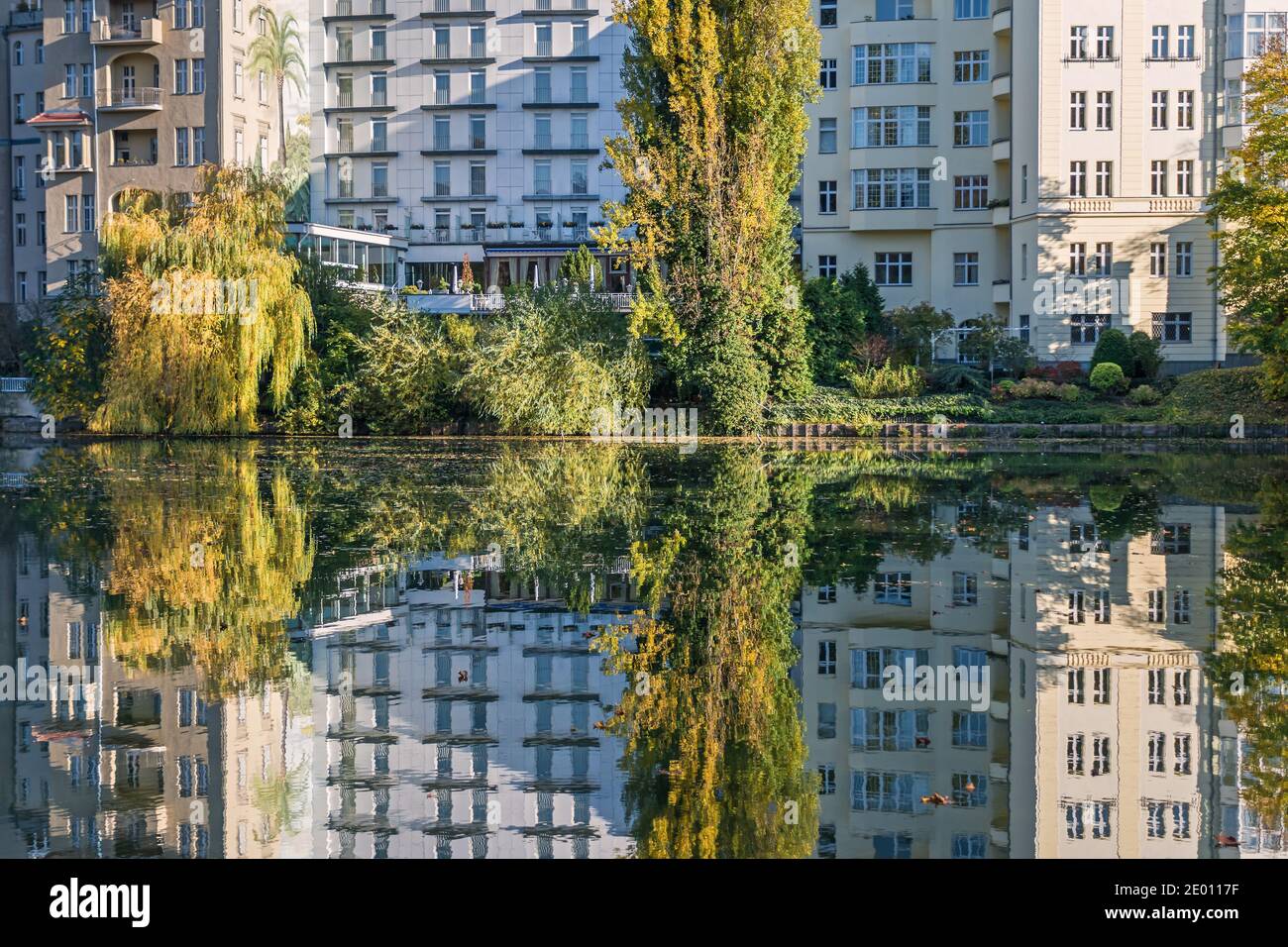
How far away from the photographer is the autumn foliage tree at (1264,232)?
40.6m

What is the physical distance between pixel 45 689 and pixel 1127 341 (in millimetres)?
43447

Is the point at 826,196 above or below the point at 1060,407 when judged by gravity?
above

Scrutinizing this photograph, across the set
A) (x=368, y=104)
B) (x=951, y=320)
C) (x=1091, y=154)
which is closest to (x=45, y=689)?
(x=951, y=320)

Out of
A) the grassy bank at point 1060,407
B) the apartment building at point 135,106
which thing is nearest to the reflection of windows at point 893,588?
the grassy bank at point 1060,407

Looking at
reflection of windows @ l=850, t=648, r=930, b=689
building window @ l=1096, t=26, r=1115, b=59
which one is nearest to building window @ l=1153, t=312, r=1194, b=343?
building window @ l=1096, t=26, r=1115, b=59

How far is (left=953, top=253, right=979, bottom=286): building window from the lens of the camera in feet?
206

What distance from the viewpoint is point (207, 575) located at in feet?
59.7

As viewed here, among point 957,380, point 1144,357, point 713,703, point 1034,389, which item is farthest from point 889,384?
point 713,703

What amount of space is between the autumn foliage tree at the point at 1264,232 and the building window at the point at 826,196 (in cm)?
2415

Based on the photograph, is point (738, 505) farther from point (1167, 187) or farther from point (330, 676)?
point (1167, 187)

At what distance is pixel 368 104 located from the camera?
7706 centimetres

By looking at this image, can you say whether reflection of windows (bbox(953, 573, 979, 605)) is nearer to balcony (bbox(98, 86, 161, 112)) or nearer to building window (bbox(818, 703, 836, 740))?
building window (bbox(818, 703, 836, 740))

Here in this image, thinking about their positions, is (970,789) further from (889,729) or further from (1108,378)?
(1108,378)

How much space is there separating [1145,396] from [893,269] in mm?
19546
